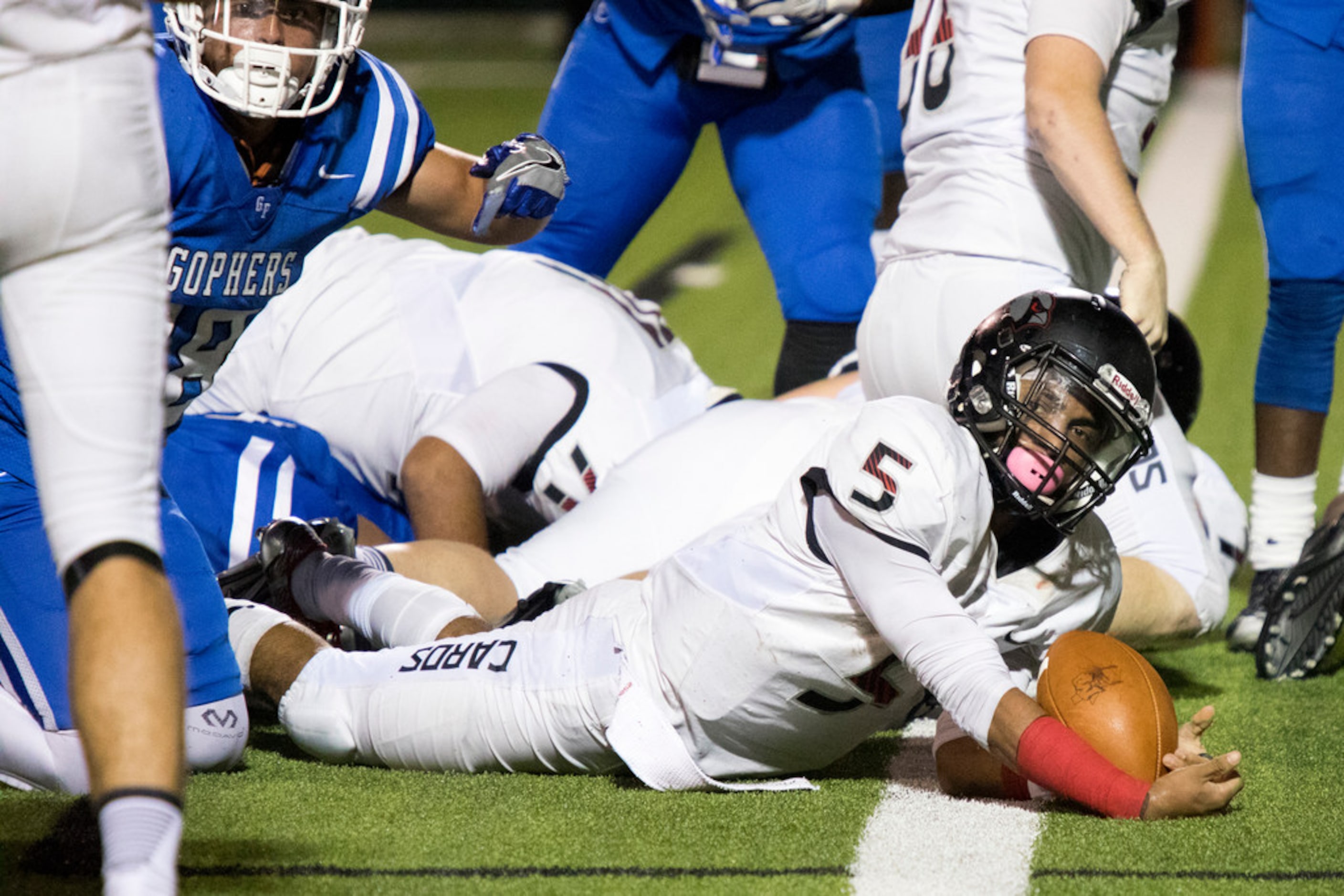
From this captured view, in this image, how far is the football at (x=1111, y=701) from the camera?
232 cm

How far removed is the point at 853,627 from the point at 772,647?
0.40 feet

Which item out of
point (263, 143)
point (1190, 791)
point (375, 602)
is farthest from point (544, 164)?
point (1190, 791)

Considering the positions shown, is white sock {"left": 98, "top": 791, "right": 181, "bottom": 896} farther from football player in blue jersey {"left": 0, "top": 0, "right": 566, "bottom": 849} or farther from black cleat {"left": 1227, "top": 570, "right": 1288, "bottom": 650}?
black cleat {"left": 1227, "top": 570, "right": 1288, "bottom": 650}

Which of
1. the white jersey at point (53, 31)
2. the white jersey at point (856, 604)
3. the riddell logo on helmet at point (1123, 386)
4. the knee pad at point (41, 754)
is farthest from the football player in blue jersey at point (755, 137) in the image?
the white jersey at point (53, 31)

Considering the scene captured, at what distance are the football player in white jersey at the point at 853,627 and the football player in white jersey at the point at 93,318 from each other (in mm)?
953

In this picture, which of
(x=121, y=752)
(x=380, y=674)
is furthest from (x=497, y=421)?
(x=121, y=752)

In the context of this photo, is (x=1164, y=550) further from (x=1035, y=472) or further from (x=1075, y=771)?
(x=1075, y=771)

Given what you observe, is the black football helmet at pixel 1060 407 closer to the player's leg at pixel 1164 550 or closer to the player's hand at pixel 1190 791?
the player's hand at pixel 1190 791

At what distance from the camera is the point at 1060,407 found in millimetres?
2355

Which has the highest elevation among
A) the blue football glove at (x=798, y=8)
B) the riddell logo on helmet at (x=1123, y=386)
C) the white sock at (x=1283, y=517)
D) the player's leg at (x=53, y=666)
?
the blue football glove at (x=798, y=8)

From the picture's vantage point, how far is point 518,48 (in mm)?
13109

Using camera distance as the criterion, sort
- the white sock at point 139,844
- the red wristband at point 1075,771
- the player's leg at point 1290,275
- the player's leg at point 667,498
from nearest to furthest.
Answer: the white sock at point 139,844 < the red wristband at point 1075,771 < the player's leg at point 667,498 < the player's leg at point 1290,275

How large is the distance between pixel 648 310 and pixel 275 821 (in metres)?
1.89

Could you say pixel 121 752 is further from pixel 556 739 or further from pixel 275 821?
pixel 556 739
